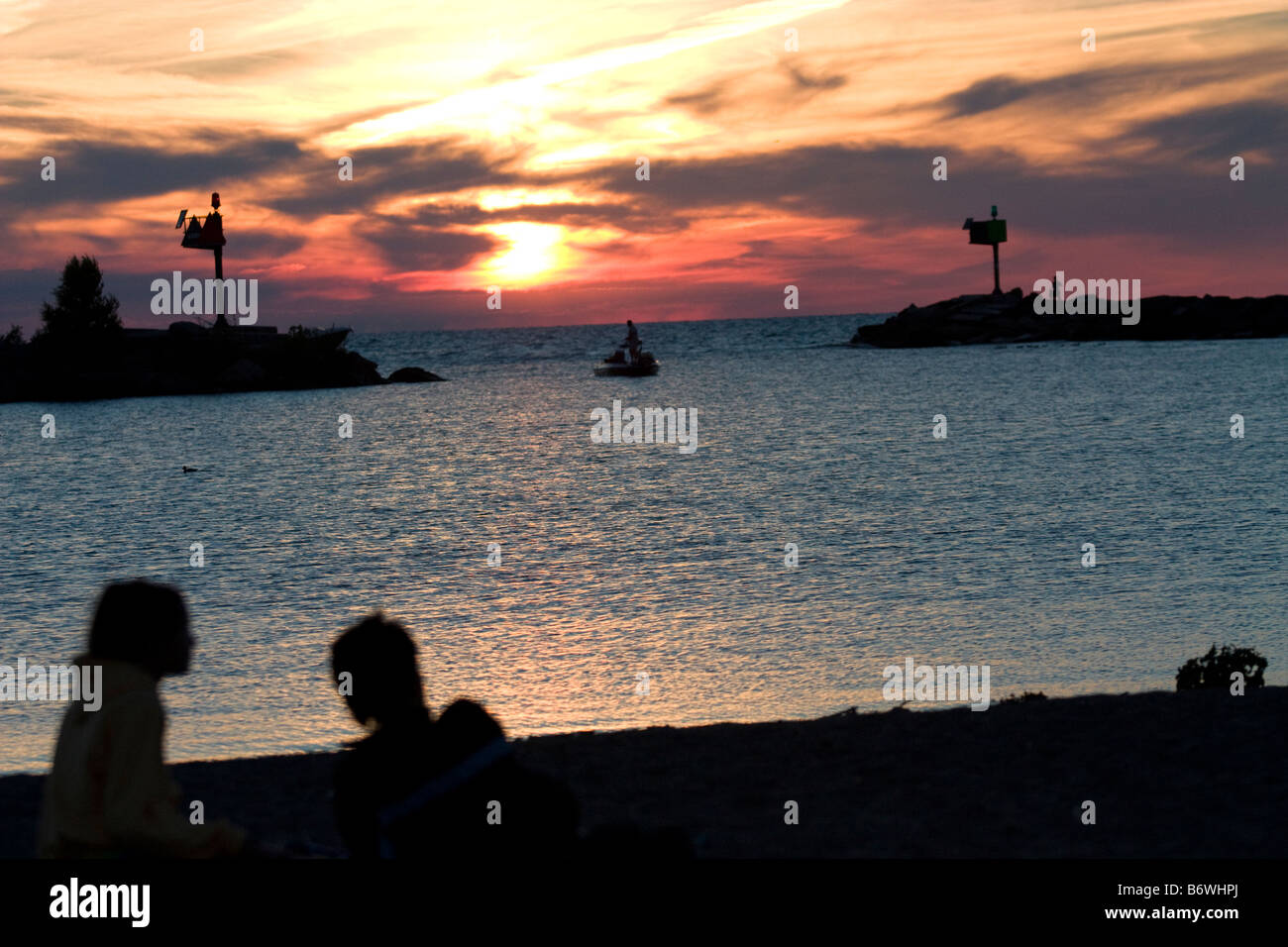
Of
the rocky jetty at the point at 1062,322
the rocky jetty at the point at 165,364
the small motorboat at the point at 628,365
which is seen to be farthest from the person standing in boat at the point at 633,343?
the rocky jetty at the point at 1062,322

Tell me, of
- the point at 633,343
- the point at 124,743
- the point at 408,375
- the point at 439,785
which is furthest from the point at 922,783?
the point at 408,375

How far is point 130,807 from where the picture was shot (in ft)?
12.8

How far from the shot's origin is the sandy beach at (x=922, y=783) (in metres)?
6.86

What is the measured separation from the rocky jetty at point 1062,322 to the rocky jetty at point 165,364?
7766 cm

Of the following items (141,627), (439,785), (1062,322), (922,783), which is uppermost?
(1062,322)

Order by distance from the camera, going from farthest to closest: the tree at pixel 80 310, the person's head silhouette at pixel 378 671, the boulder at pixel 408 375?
the boulder at pixel 408 375 → the tree at pixel 80 310 → the person's head silhouette at pixel 378 671

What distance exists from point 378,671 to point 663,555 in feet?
64.4

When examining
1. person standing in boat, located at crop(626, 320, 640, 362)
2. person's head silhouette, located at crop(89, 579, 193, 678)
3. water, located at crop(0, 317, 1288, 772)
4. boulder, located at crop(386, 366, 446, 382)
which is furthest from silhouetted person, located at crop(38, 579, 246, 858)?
boulder, located at crop(386, 366, 446, 382)

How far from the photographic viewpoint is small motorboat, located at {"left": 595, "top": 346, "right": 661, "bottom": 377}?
92.7 metres

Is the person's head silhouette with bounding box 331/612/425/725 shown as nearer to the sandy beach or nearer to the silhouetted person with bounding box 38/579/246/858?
the silhouetted person with bounding box 38/579/246/858

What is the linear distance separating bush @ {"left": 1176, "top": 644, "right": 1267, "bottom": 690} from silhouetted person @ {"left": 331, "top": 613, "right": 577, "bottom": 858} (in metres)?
8.73

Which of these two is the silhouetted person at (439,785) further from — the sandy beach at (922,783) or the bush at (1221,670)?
the bush at (1221,670)

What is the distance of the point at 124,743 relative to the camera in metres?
3.87

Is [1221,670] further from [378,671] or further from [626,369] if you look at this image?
[626,369]
